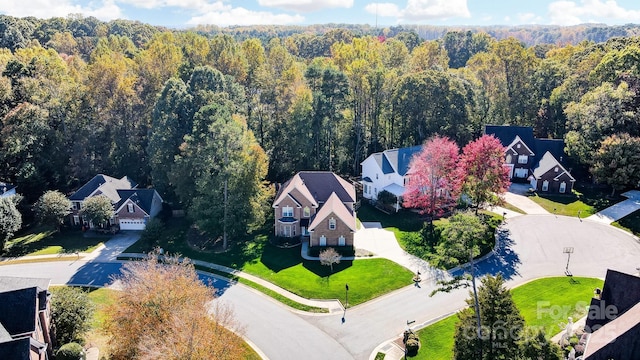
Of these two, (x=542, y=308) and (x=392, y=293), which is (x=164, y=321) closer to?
(x=392, y=293)

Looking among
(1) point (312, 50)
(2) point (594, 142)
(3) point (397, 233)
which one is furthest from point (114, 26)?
(2) point (594, 142)

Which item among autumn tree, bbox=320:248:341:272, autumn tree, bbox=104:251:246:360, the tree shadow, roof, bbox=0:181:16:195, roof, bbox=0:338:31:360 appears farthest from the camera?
roof, bbox=0:181:16:195

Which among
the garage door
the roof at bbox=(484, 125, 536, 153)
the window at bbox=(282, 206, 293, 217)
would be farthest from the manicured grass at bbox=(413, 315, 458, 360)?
the roof at bbox=(484, 125, 536, 153)

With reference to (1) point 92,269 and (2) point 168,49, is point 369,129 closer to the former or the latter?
(2) point 168,49

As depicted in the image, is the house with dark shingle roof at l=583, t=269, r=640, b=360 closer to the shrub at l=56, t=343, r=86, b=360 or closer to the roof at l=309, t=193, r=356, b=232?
the roof at l=309, t=193, r=356, b=232

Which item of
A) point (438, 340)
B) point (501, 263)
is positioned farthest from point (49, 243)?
point (501, 263)
